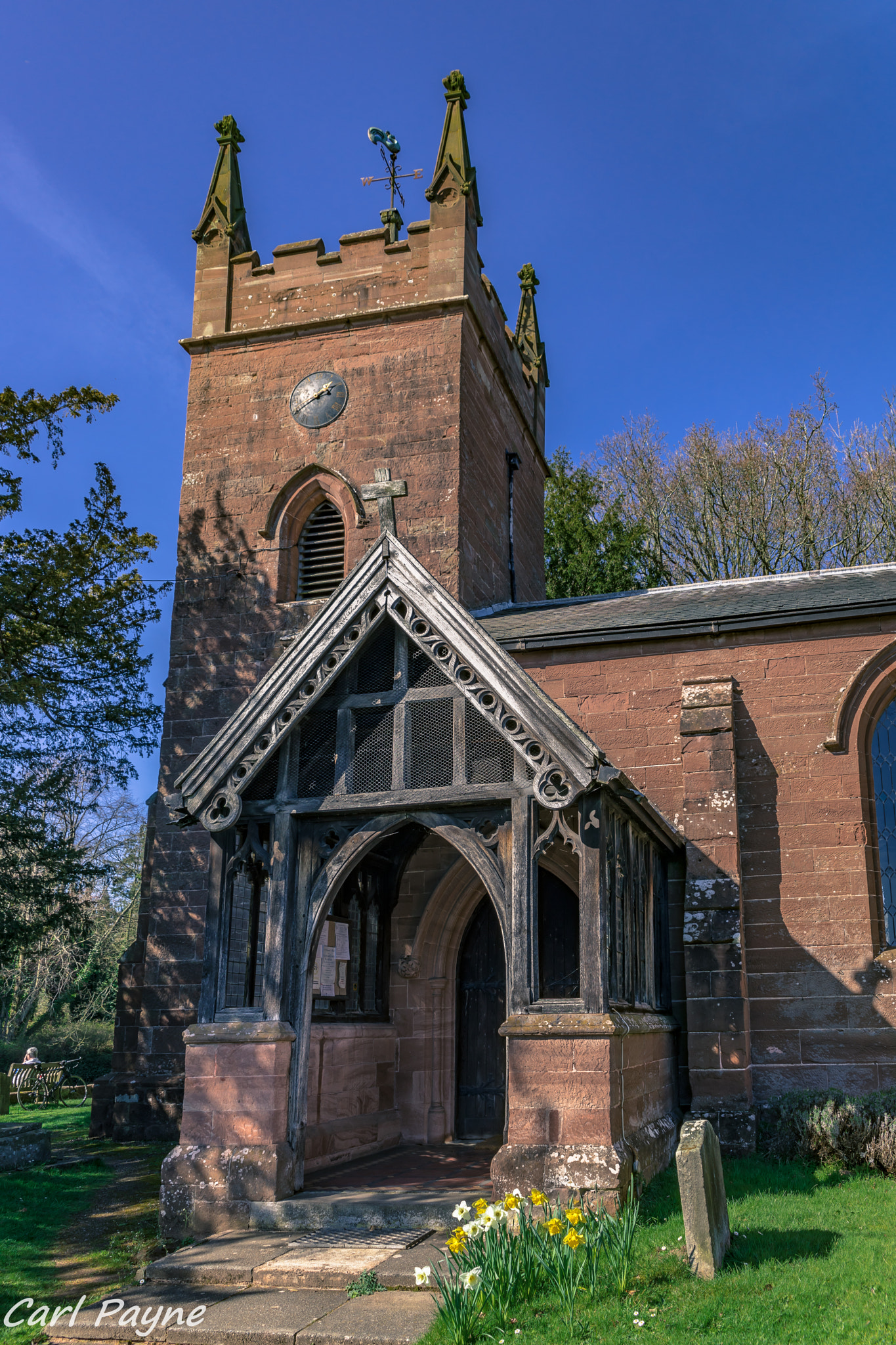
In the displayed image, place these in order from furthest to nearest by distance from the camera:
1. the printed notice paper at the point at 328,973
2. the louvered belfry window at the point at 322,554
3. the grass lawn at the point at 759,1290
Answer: the louvered belfry window at the point at 322,554
the printed notice paper at the point at 328,973
the grass lawn at the point at 759,1290

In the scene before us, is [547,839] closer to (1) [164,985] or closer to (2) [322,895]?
(2) [322,895]

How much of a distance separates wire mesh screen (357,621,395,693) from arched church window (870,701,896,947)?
6307 millimetres

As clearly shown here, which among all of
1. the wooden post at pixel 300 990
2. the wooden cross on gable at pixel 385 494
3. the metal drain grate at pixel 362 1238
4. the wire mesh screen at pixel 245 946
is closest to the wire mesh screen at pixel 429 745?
the wooden post at pixel 300 990

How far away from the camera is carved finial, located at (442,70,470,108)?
1919cm

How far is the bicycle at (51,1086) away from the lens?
75.8 feet

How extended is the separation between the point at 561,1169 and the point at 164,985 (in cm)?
945

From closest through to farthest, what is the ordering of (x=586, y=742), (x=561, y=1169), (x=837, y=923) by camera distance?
(x=561, y=1169), (x=586, y=742), (x=837, y=923)

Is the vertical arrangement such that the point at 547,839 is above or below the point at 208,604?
below

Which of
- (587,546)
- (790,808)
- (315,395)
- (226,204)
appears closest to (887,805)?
(790,808)

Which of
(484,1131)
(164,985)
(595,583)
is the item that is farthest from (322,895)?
(595,583)

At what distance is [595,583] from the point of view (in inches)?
1148

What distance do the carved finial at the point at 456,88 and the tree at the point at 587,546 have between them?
11139 millimetres

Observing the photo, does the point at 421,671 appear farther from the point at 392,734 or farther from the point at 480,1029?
the point at 480,1029

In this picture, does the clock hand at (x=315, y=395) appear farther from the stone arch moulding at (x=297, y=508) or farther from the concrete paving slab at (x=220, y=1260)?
the concrete paving slab at (x=220, y=1260)
